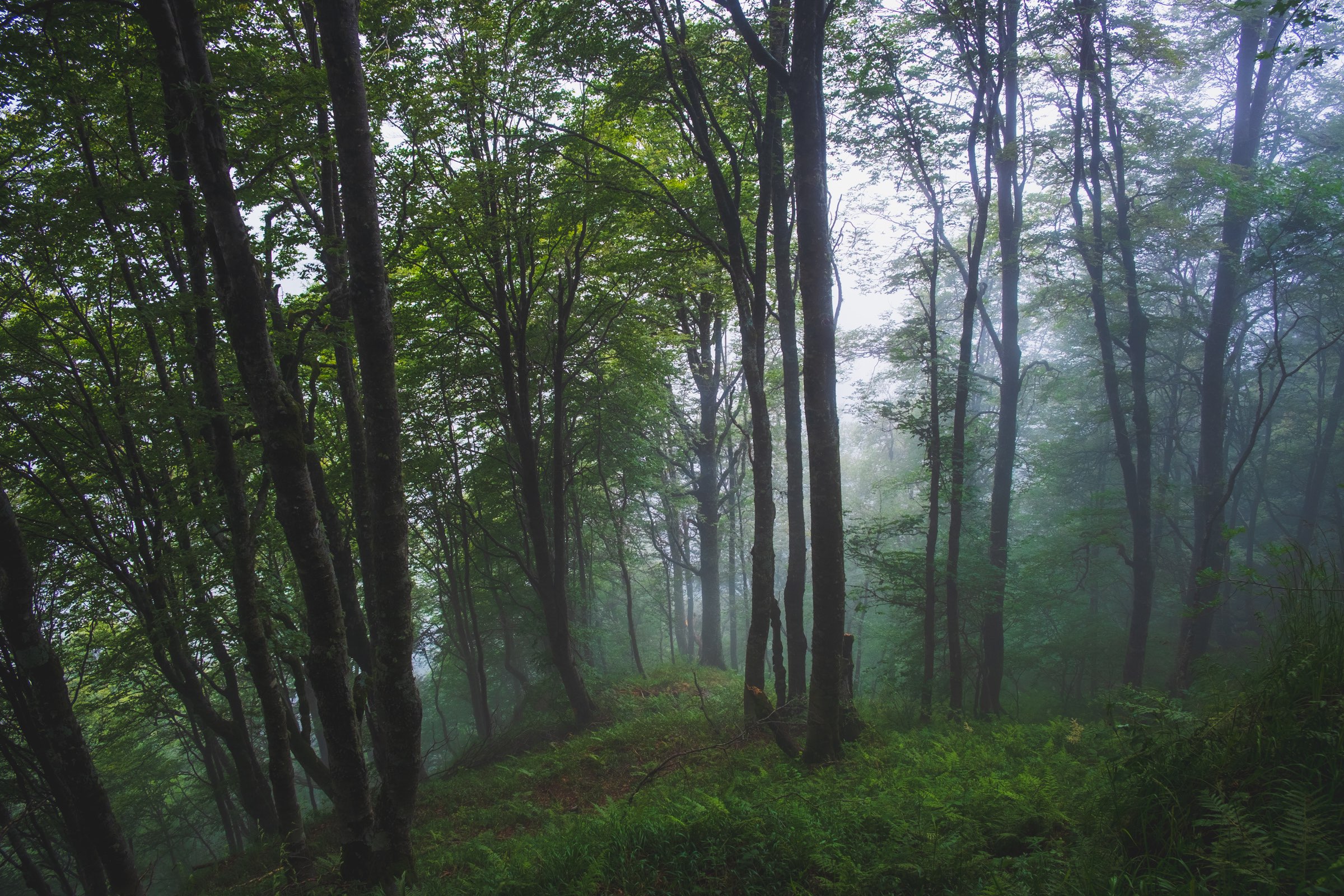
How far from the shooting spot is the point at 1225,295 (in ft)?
48.5

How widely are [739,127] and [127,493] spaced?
1073cm

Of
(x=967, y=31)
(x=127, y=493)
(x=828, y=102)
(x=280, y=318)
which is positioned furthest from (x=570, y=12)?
(x=127, y=493)

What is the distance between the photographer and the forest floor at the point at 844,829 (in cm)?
306

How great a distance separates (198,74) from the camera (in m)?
4.74

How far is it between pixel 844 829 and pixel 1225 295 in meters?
17.8

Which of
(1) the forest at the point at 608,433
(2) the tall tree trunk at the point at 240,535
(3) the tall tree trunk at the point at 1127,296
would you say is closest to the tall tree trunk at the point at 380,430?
(1) the forest at the point at 608,433

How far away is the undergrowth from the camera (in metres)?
2.55

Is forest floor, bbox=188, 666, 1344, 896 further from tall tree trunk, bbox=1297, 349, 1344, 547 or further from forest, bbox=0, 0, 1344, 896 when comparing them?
tall tree trunk, bbox=1297, 349, 1344, 547

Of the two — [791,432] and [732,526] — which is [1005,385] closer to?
[791,432]

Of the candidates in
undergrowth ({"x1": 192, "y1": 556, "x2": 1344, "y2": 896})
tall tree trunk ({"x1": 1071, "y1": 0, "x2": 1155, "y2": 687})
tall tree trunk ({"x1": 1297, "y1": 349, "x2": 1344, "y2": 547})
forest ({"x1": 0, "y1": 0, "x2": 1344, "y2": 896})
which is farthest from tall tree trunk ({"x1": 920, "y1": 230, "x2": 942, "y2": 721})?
tall tree trunk ({"x1": 1297, "y1": 349, "x2": 1344, "y2": 547})

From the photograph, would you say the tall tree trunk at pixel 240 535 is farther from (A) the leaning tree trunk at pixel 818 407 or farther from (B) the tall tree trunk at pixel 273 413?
(A) the leaning tree trunk at pixel 818 407

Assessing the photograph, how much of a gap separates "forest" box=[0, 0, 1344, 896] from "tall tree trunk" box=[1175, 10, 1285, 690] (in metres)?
0.13

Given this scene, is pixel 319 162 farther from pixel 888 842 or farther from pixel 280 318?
→ pixel 888 842

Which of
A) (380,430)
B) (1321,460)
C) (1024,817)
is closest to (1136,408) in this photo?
(1321,460)
